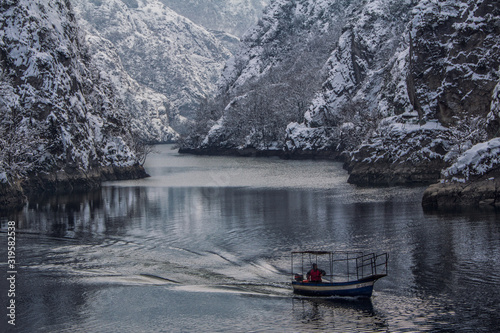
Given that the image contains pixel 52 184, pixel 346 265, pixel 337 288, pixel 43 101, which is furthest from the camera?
pixel 43 101

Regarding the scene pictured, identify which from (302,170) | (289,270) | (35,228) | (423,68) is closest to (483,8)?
(423,68)

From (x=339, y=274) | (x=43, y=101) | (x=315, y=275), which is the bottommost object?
(x=339, y=274)

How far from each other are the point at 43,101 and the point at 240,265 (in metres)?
69.7

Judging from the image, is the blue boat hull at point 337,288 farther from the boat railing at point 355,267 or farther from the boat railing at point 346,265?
the boat railing at point 355,267

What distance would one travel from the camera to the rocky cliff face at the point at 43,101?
9819 centimetres

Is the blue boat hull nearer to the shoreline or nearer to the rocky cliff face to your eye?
the shoreline

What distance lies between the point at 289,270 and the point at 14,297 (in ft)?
68.0

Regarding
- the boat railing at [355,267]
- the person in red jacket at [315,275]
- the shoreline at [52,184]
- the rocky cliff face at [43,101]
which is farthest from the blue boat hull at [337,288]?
the rocky cliff face at [43,101]

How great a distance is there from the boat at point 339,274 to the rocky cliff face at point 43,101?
181 ft

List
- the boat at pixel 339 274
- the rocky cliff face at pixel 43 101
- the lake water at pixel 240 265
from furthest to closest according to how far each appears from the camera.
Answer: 1. the rocky cliff face at pixel 43 101
2. the boat at pixel 339 274
3. the lake water at pixel 240 265

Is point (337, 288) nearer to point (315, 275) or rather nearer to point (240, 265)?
point (315, 275)

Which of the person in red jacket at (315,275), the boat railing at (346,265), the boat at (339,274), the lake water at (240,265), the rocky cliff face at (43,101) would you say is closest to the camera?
the lake water at (240,265)

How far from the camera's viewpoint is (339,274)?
4597 centimetres

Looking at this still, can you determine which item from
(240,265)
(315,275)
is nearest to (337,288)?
(315,275)
